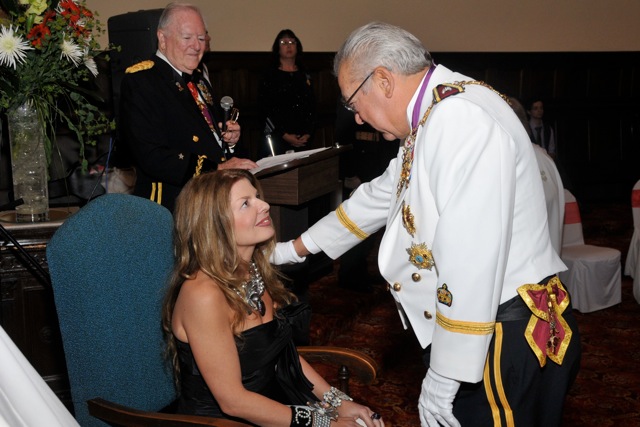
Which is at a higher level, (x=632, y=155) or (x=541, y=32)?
(x=541, y=32)

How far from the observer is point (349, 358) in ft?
7.94

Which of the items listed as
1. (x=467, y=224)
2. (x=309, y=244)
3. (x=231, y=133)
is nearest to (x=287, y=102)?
(x=231, y=133)

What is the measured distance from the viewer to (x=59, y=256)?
6.72 feet

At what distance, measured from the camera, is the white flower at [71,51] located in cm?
320

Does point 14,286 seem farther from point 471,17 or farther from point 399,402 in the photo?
point 471,17

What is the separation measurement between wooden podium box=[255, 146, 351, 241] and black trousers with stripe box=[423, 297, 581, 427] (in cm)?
160

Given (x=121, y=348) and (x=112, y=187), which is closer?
(x=121, y=348)

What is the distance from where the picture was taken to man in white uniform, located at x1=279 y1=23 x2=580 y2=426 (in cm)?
184

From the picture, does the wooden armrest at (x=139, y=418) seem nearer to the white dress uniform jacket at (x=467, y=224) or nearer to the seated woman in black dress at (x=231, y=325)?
the seated woman in black dress at (x=231, y=325)

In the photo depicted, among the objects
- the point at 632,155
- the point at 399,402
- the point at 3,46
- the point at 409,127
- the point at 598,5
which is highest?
the point at 598,5

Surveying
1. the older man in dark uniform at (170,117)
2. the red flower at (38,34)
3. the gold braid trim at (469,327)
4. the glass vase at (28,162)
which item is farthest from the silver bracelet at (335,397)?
the red flower at (38,34)

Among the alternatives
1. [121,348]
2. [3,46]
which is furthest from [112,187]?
[121,348]

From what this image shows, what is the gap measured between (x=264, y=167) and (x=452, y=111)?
162 cm

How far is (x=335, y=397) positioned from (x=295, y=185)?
153 centimetres
